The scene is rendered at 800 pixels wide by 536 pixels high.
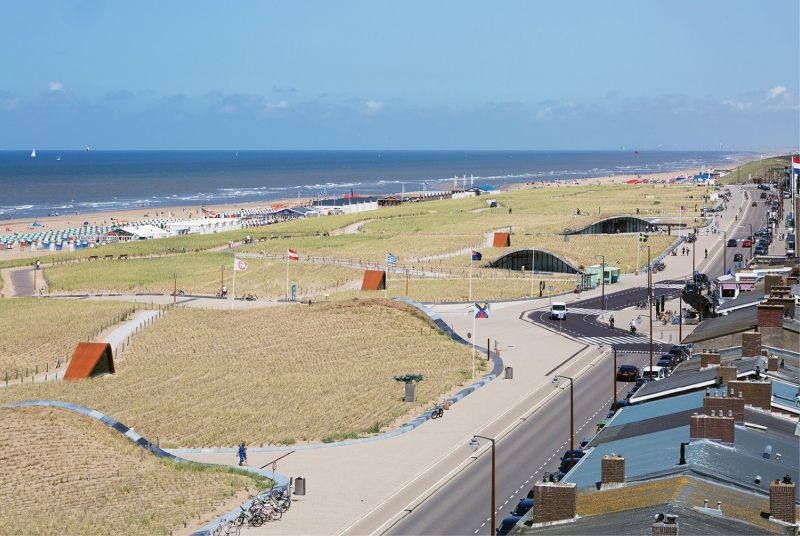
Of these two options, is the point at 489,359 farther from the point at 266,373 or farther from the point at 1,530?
the point at 1,530

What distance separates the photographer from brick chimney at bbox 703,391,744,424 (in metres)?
33.2

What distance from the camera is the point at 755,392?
3666 centimetres

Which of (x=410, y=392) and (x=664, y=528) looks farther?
(x=410, y=392)

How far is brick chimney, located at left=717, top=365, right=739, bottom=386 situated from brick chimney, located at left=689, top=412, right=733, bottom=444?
5728mm

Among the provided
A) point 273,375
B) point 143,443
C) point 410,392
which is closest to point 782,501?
point 143,443

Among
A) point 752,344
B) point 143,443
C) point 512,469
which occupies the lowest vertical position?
point 512,469

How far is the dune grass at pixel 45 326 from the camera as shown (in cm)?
7431

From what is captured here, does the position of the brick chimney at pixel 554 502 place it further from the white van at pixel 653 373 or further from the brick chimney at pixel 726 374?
the white van at pixel 653 373

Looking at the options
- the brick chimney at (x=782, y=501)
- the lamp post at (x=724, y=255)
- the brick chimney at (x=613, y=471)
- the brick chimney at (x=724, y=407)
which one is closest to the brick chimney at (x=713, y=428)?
the brick chimney at (x=724, y=407)

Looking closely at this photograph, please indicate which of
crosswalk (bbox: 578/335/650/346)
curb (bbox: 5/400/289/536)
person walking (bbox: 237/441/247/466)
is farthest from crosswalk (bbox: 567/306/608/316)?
curb (bbox: 5/400/289/536)

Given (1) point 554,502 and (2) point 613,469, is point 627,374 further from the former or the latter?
(1) point 554,502

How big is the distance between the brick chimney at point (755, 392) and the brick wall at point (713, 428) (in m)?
4.32

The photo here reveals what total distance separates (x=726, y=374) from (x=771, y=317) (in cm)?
960

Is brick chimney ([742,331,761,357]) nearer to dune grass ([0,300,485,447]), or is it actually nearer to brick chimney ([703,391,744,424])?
brick chimney ([703,391,744,424])
